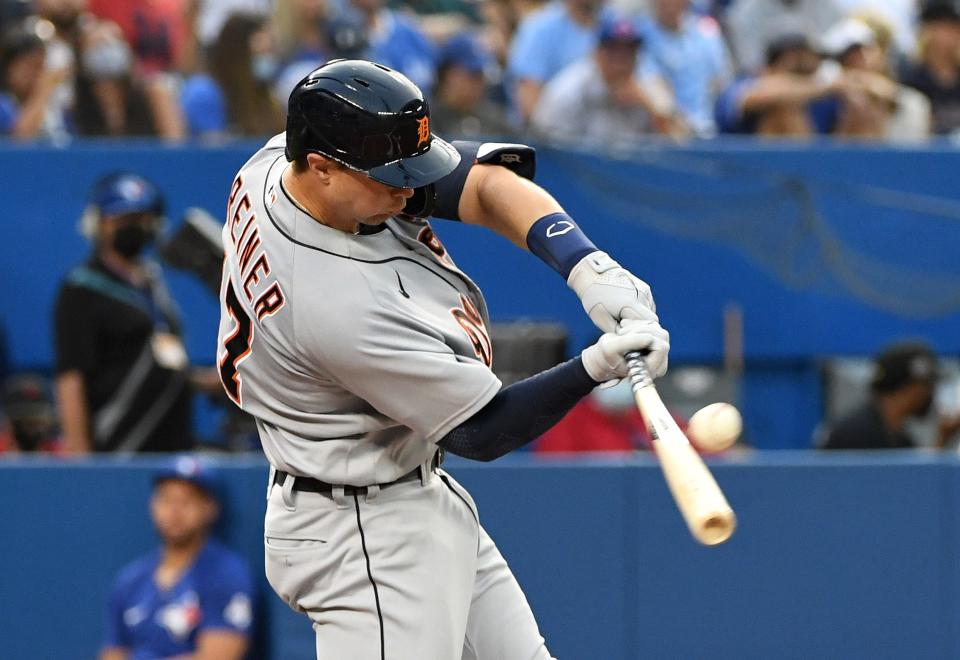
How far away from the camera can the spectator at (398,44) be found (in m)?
7.86

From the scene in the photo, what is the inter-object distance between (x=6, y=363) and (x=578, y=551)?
3.17m

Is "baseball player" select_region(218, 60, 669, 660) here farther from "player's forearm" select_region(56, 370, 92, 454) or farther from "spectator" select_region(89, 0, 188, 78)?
"spectator" select_region(89, 0, 188, 78)

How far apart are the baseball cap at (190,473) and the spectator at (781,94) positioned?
11.5 feet

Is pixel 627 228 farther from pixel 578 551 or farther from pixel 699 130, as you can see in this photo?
pixel 578 551

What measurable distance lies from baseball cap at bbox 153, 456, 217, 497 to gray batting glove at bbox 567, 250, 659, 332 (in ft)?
8.05

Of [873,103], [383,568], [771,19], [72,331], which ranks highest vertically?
[771,19]

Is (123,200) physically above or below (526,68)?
below

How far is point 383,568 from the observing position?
320cm

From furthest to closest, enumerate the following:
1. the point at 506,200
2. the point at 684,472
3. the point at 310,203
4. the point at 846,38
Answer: the point at 846,38, the point at 506,200, the point at 310,203, the point at 684,472

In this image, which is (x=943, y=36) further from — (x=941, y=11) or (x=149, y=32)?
(x=149, y=32)

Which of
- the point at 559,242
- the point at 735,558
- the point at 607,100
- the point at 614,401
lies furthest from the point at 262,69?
the point at 559,242

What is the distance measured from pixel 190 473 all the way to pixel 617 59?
3.07 m

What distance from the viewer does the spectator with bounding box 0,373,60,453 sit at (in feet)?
21.7

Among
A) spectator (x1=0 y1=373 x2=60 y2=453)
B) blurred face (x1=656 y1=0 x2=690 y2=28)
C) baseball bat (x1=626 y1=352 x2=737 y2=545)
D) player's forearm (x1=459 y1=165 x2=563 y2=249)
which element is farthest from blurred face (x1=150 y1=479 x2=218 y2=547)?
blurred face (x1=656 y1=0 x2=690 y2=28)
